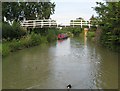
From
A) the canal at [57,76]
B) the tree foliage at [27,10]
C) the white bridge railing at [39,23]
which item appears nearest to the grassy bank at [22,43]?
the white bridge railing at [39,23]

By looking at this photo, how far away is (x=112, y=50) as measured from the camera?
27.5m

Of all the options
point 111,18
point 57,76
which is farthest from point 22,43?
point 57,76

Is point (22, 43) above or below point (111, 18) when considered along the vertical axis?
below

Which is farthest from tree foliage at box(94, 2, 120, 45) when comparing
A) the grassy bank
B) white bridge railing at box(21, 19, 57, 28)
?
white bridge railing at box(21, 19, 57, 28)

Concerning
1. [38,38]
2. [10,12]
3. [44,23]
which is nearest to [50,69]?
[38,38]

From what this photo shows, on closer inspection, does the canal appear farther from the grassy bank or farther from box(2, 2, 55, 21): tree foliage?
box(2, 2, 55, 21): tree foliage

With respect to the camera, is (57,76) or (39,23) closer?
(57,76)

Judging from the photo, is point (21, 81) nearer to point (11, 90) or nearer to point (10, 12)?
point (11, 90)

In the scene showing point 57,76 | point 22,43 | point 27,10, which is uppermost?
point 27,10

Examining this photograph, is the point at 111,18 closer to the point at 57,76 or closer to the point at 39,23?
the point at 57,76

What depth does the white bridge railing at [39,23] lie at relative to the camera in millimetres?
39906

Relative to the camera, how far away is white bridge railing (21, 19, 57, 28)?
3991 cm

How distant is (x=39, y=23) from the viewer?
40.5m

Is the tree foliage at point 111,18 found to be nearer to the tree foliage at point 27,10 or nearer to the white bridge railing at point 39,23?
the white bridge railing at point 39,23
